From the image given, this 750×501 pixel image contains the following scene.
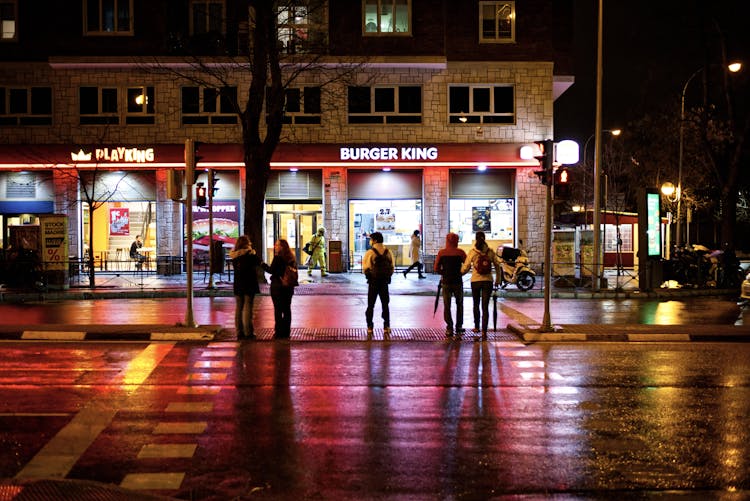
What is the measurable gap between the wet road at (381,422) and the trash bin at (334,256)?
17.4 meters

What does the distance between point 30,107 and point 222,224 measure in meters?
9.40

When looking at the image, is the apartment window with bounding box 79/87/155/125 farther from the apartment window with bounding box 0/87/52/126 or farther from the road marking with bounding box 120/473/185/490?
the road marking with bounding box 120/473/185/490

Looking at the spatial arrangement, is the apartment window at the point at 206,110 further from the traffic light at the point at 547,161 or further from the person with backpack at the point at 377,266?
the traffic light at the point at 547,161

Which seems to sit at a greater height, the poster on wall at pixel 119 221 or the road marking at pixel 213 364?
the poster on wall at pixel 119 221

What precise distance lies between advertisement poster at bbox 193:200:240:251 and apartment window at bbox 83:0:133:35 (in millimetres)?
8301

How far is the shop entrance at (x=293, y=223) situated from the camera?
31.0 metres

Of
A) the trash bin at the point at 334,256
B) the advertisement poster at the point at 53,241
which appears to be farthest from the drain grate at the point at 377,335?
the trash bin at the point at 334,256

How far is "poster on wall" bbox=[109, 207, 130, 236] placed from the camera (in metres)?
30.9

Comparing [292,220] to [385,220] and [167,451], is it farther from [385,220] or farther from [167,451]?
[167,451]

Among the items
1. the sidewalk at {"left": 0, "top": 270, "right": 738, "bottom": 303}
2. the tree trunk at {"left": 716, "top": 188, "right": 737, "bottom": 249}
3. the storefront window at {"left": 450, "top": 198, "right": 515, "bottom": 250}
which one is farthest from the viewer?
the storefront window at {"left": 450, "top": 198, "right": 515, "bottom": 250}

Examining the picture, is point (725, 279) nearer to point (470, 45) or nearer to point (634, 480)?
point (470, 45)

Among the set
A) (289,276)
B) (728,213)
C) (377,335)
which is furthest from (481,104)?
(289,276)

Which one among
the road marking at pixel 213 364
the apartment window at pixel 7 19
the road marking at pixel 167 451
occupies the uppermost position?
the apartment window at pixel 7 19

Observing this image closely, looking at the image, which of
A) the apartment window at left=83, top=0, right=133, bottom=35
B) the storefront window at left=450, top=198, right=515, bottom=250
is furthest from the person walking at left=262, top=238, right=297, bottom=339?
the apartment window at left=83, top=0, right=133, bottom=35
